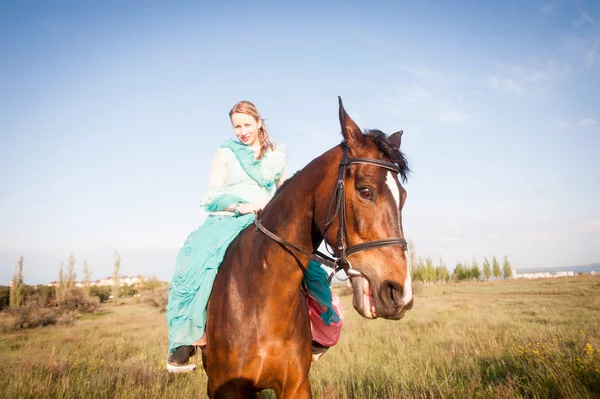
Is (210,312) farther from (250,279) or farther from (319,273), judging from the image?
(319,273)

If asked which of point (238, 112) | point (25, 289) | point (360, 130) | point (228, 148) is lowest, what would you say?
point (25, 289)

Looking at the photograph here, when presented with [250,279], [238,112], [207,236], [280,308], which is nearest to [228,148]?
[238,112]

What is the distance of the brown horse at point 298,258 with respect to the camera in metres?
2.19

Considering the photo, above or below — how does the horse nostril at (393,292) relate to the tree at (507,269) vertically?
above

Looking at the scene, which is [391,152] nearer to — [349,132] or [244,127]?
[349,132]

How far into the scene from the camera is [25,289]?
158 ft

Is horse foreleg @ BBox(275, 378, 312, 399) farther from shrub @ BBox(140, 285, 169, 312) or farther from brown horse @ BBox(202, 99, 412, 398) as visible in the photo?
shrub @ BBox(140, 285, 169, 312)

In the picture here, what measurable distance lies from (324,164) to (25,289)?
Result: 6314cm

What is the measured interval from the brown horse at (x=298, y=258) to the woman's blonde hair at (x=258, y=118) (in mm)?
1155

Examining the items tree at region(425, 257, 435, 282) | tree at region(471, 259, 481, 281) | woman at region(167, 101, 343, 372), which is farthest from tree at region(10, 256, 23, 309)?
tree at region(471, 259, 481, 281)

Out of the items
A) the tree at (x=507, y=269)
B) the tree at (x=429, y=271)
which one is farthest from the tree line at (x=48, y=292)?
the tree at (x=507, y=269)

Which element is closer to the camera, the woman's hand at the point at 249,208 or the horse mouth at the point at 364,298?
the horse mouth at the point at 364,298

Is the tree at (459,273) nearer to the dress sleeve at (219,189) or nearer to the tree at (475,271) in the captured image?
the tree at (475,271)

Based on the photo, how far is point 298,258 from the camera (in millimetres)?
2621
